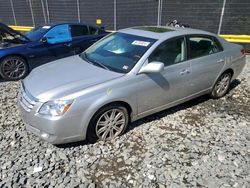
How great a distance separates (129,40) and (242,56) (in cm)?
275

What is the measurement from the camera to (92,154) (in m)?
3.33

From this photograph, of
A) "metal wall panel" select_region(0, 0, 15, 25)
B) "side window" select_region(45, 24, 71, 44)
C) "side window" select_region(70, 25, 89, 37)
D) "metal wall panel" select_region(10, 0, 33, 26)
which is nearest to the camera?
"side window" select_region(45, 24, 71, 44)

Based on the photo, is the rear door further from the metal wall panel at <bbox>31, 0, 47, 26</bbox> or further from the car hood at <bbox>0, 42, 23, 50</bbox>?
the metal wall panel at <bbox>31, 0, 47, 26</bbox>

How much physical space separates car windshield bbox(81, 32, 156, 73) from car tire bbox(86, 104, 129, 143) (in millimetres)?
582

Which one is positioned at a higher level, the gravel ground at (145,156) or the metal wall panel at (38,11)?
the metal wall panel at (38,11)

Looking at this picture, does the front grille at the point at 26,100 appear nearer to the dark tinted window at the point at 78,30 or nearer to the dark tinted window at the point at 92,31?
the dark tinted window at the point at 78,30

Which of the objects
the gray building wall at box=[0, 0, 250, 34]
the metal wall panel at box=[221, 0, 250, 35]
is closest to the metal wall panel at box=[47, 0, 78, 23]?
the gray building wall at box=[0, 0, 250, 34]

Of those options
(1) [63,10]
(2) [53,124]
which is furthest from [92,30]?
(1) [63,10]

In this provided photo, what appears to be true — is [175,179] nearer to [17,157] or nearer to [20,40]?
[17,157]

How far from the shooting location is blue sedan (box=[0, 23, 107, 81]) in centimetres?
596

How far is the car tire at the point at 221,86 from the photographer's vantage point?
493cm

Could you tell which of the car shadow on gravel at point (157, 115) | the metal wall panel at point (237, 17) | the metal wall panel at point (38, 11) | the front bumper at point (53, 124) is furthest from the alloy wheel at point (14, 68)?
the metal wall panel at point (38, 11)

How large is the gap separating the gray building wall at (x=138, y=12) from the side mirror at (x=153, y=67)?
7.00m

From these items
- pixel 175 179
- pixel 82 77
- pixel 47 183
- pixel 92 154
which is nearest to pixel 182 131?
pixel 175 179
